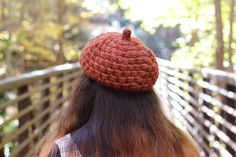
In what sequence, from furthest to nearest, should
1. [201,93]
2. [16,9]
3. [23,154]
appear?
[16,9] → [201,93] → [23,154]

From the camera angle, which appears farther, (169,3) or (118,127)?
(169,3)

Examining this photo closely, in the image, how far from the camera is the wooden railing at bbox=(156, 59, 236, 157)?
13.3 feet

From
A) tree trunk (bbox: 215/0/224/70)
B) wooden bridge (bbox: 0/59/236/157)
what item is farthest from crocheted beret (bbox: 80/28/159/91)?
tree trunk (bbox: 215/0/224/70)

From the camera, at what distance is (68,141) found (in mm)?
1547

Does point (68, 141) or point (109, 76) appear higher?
point (109, 76)

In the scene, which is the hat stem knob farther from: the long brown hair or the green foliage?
the green foliage

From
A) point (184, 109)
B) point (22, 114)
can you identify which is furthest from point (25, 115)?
point (184, 109)

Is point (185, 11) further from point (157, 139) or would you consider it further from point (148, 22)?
point (157, 139)

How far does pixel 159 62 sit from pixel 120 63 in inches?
266

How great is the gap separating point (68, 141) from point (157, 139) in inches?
10.4

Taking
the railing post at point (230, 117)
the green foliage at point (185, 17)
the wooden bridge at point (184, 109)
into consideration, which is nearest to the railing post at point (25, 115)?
the wooden bridge at point (184, 109)

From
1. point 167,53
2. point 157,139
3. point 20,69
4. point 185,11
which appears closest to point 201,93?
point 157,139

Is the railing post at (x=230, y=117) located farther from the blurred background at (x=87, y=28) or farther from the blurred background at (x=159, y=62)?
the blurred background at (x=87, y=28)

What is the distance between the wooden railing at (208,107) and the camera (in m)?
4.07
